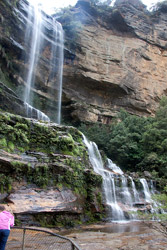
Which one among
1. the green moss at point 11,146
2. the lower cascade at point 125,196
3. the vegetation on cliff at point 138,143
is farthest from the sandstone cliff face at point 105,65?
the green moss at point 11,146

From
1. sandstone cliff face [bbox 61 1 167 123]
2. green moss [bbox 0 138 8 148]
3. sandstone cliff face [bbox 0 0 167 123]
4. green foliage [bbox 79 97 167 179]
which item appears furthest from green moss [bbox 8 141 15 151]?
sandstone cliff face [bbox 61 1 167 123]

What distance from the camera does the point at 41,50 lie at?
2355 cm

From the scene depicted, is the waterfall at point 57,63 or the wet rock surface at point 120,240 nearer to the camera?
the wet rock surface at point 120,240

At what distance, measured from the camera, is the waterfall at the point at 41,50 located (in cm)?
2225

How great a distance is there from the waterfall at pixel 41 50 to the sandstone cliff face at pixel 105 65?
1.29 feet

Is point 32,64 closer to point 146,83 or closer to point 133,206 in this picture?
point 146,83

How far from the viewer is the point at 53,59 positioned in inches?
953

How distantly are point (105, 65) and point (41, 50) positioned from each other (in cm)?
793

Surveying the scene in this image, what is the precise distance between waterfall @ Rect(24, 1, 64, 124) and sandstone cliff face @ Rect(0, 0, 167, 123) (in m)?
0.39

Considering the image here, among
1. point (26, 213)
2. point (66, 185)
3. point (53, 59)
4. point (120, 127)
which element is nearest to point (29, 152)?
point (66, 185)

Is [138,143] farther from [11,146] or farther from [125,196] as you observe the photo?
[11,146]

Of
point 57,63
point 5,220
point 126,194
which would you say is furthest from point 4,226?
point 57,63

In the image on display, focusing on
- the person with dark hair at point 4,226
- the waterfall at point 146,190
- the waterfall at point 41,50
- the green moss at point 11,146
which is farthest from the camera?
the waterfall at point 41,50

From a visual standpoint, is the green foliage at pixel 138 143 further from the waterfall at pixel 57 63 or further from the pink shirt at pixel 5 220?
the pink shirt at pixel 5 220
